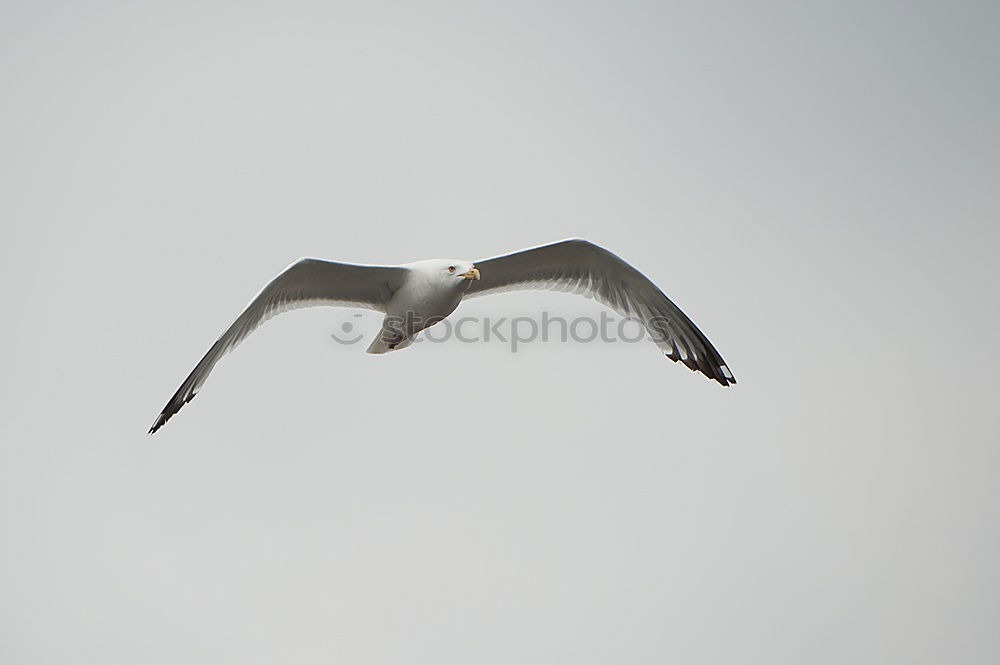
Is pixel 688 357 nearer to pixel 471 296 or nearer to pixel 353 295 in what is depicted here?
pixel 471 296

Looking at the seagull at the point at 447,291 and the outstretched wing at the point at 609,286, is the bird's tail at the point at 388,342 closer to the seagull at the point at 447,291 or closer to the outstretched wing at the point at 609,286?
the seagull at the point at 447,291

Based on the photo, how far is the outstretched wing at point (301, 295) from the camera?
423 centimetres

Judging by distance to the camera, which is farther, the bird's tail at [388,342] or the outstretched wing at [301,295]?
the bird's tail at [388,342]

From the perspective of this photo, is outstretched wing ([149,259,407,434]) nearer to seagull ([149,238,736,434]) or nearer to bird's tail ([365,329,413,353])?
seagull ([149,238,736,434])

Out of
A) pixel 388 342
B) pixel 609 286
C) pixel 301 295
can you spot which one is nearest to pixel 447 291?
pixel 388 342

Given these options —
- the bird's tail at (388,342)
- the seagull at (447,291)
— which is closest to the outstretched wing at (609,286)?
the seagull at (447,291)

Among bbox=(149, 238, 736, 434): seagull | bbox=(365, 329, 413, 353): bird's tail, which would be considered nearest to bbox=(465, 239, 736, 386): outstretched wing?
bbox=(149, 238, 736, 434): seagull

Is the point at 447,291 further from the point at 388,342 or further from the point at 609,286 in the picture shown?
the point at 609,286

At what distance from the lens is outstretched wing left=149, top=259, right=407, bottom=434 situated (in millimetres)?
4227

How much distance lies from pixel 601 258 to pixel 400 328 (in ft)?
3.60

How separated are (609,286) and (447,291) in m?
1.09

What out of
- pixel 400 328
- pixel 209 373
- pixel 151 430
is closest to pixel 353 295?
pixel 400 328

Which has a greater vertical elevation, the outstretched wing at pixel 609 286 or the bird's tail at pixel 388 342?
the outstretched wing at pixel 609 286

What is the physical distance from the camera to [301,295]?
4.51m
